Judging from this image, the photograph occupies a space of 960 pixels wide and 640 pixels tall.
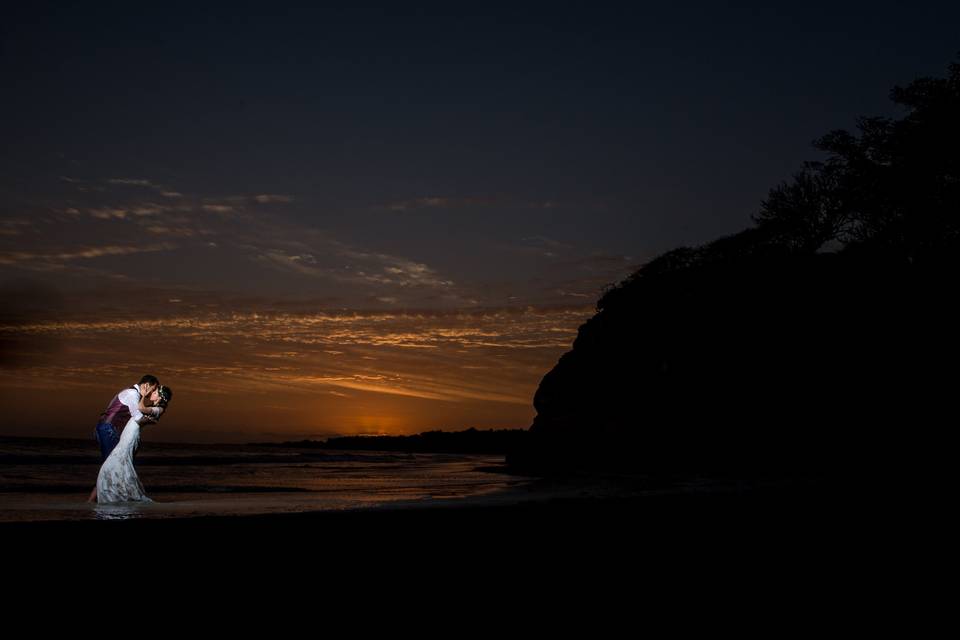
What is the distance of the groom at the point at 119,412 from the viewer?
1447 cm

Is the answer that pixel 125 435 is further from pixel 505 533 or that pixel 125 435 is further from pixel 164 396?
pixel 505 533

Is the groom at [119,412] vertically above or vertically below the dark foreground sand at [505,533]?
above

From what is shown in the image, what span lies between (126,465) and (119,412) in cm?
109

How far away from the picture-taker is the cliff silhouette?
2588 cm

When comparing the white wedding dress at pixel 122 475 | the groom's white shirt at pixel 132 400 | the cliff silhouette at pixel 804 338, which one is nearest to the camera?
the white wedding dress at pixel 122 475

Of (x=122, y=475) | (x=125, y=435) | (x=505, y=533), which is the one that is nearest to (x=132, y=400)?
(x=125, y=435)

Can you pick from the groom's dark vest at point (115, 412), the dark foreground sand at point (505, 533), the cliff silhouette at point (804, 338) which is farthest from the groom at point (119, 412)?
the cliff silhouette at point (804, 338)

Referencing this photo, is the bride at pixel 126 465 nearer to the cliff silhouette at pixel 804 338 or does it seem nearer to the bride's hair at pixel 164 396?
the bride's hair at pixel 164 396

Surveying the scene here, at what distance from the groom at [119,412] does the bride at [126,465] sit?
0.46 ft

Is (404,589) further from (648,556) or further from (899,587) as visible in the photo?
(899,587)

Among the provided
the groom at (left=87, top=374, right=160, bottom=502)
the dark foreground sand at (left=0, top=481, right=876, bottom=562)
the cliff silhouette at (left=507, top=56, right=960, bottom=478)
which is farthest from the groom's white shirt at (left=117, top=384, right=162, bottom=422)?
the cliff silhouette at (left=507, top=56, right=960, bottom=478)

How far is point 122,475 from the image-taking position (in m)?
14.3

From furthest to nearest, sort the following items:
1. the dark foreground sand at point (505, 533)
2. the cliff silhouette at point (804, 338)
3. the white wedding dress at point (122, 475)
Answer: the cliff silhouette at point (804, 338)
the white wedding dress at point (122, 475)
the dark foreground sand at point (505, 533)

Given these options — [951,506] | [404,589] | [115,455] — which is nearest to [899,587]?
[404,589]
